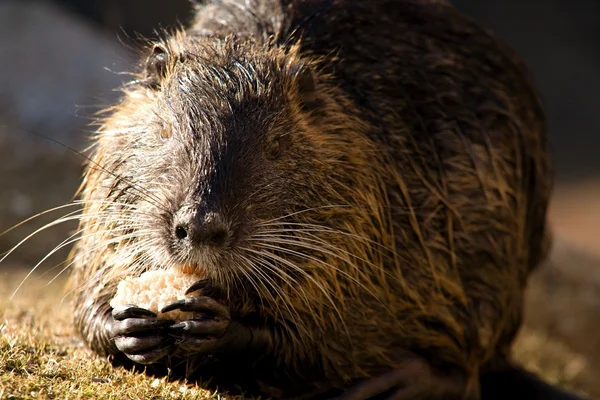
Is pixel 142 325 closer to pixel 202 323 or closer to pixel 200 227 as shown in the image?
pixel 202 323

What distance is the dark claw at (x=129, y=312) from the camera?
10.6ft

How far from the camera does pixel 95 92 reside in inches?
345

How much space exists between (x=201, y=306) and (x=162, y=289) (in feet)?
0.50

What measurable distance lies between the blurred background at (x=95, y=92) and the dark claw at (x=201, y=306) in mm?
877

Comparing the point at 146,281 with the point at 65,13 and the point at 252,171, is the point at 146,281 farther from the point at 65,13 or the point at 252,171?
the point at 65,13

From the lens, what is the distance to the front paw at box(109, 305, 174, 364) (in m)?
3.23

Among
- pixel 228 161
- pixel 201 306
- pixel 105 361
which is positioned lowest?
pixel 105 361

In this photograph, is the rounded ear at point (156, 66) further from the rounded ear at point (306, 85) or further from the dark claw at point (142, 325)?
the dark claw at point (142, 325)

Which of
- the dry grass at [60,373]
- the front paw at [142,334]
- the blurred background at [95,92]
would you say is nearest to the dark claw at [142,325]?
the front paw at [142,334]

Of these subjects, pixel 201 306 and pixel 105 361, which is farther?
pixel 105 361

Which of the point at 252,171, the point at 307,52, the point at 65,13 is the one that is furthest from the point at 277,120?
the point at 65,13

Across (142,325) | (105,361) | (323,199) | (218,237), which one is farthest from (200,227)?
(105,361)

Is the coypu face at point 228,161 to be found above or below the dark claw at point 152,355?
above

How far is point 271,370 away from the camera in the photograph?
359cm
